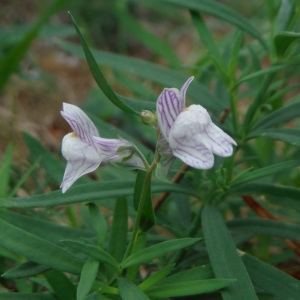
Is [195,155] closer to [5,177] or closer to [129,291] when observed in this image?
[129,291]

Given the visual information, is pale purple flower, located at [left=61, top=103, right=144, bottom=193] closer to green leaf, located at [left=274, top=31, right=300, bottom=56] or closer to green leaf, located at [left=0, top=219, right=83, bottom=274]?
green leaf, located at [left=0, top=219, right=83, bottom=274]

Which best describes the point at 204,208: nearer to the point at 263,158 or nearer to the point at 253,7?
the point at 263,158

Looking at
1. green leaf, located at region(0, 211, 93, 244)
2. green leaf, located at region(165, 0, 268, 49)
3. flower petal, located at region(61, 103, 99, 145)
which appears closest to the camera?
flower petal, located at region(61, 103, 99, 145)

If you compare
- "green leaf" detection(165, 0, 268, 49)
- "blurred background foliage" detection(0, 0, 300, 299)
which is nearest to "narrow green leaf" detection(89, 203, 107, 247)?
"blurred background foliage" detection(0, 0, 300, 299)

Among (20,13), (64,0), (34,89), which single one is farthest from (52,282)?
(20,13)

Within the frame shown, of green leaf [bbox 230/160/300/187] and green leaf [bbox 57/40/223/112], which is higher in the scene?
green leaf [bbox 57/40/223/112]

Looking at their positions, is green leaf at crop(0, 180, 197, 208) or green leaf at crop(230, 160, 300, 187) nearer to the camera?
green leaf at crop(0, 180, 197, 208)
